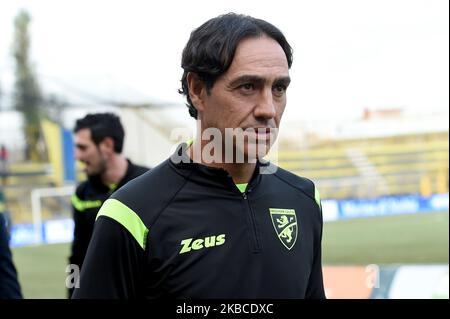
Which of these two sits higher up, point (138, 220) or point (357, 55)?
point (357, 55)

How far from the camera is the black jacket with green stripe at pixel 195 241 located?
141cm

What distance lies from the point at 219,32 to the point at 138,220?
0.45 m

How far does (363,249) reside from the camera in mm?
8867

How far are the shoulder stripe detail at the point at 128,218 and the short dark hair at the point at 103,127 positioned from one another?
2.65 metres

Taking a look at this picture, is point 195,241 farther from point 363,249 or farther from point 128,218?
point 363,249

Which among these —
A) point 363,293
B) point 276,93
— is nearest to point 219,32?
point 276,93

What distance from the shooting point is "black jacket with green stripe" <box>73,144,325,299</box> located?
1.41 metres

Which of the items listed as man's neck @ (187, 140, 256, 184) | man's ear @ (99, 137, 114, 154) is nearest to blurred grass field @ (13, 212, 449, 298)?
man's ear @ (99, 137, 114, 154)

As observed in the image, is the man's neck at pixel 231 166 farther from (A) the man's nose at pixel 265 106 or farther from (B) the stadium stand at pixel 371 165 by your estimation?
(B) the stadium stand at pixel 371 165

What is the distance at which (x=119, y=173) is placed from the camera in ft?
12.7

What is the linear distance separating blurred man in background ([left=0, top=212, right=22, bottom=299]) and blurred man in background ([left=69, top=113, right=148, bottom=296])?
1.07 metres

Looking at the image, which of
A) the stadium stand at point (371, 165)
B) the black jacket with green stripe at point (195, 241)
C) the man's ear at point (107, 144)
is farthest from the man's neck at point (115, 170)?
the stadium stand at point (371, 165)

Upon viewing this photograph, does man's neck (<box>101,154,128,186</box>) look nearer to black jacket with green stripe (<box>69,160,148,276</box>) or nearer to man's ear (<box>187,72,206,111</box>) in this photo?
black jacket with green stripe (<box>69,160,148,276</box>)
